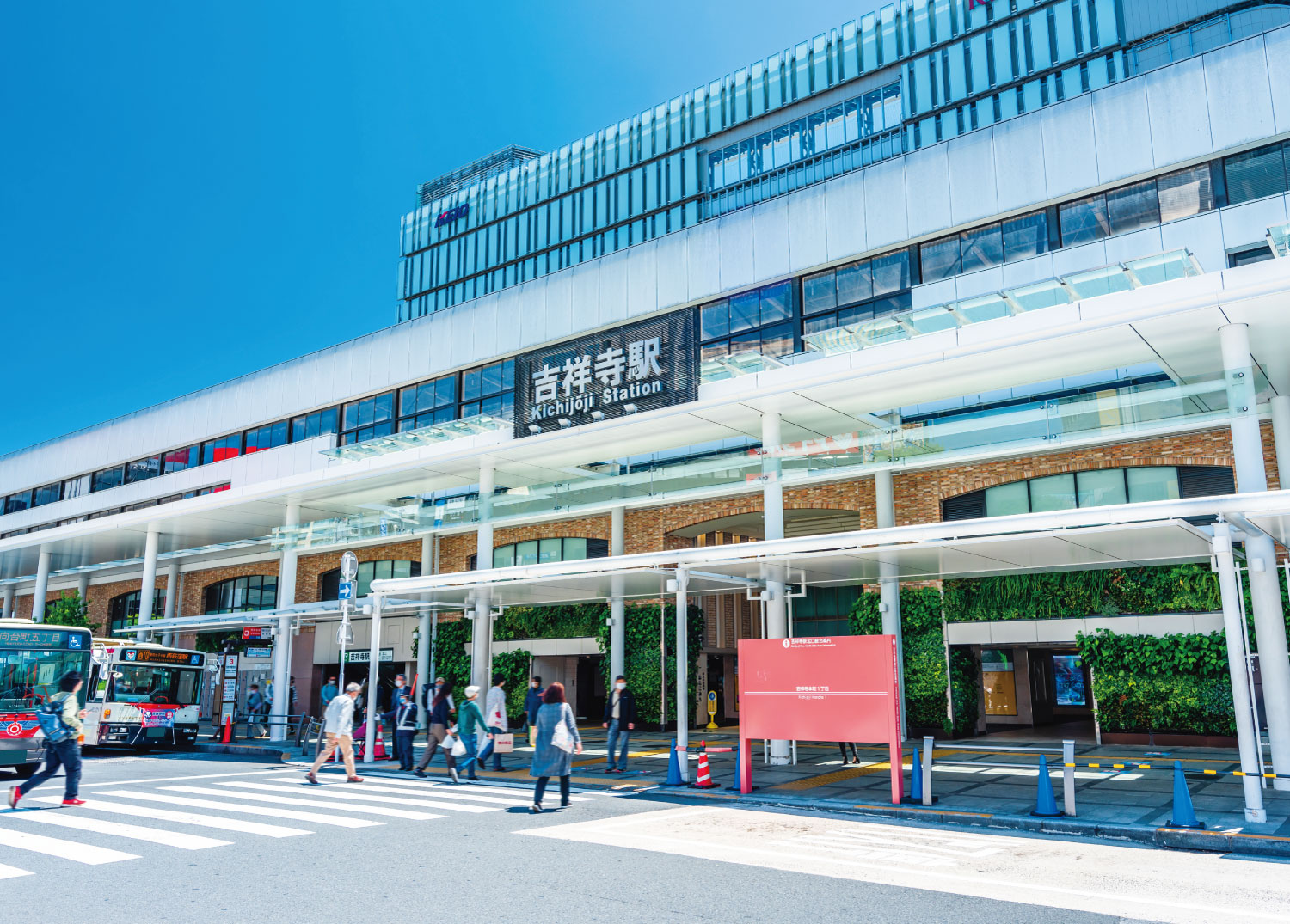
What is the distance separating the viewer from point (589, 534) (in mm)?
27703

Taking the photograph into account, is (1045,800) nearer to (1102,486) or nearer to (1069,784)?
(1069,784)

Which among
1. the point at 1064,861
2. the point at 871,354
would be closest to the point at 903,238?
the point at 871,354

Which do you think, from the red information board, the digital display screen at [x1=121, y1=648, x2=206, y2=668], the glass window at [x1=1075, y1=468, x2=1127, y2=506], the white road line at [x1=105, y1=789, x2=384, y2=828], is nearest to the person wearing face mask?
the red information board

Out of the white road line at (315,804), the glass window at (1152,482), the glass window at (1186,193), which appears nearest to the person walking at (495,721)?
the white road line at (315,804)

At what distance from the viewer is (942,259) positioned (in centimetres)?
2148

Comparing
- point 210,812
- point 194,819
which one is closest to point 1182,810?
point 194,819

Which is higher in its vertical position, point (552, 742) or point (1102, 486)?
point (1102, 486)

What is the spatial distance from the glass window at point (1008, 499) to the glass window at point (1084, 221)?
5.04 metres

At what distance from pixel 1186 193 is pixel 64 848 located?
2034 cm

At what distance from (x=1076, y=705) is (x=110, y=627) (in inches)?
1549

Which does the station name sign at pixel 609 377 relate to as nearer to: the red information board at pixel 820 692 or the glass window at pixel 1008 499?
the glass window at pixel 1008 499

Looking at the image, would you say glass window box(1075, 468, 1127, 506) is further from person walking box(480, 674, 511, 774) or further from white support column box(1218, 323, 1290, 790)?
person walking box(480, 674, 511, 774)

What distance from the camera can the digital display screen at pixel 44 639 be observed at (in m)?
17.4

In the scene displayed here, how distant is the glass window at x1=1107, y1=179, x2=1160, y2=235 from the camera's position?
18953 mm
